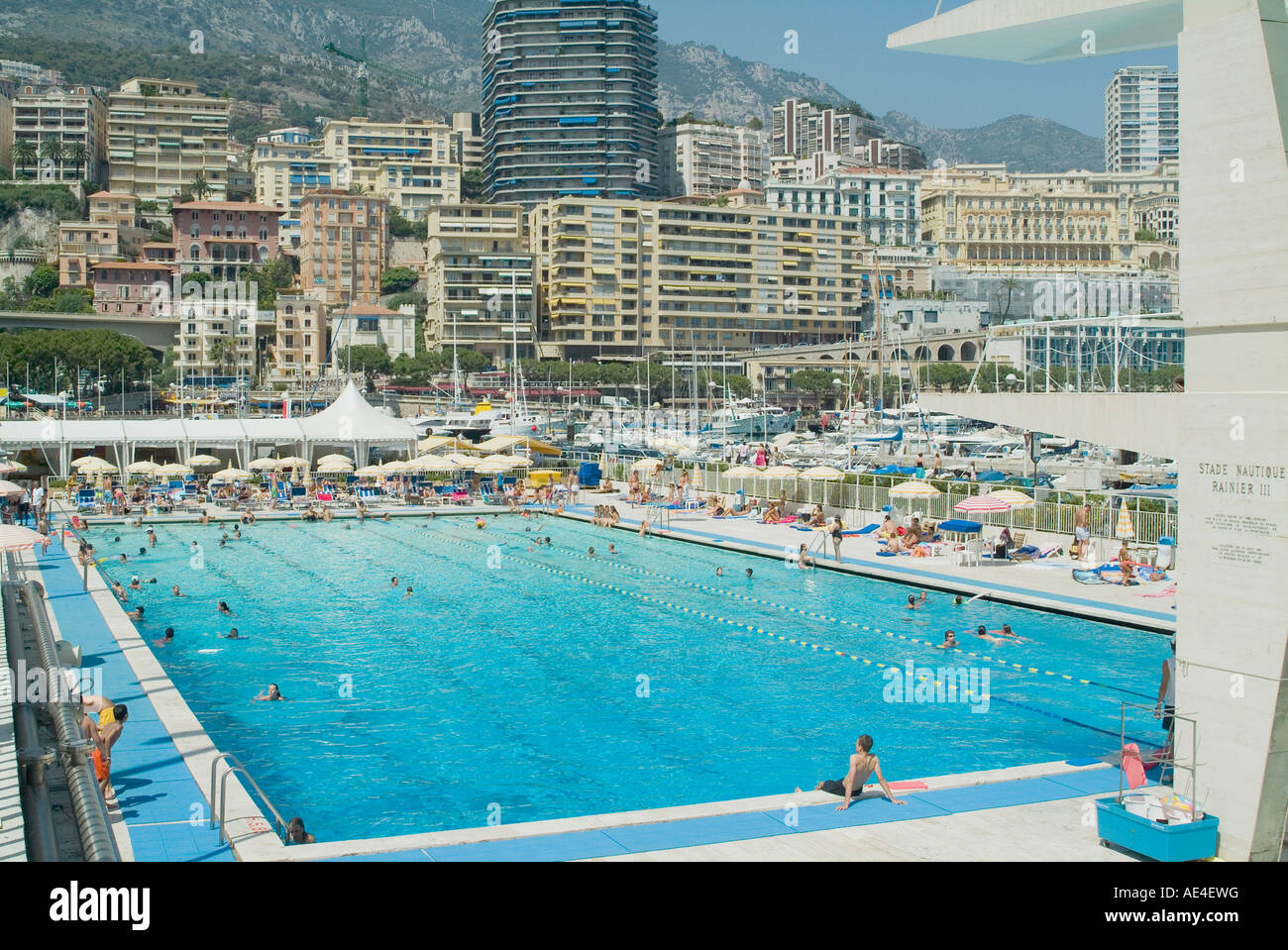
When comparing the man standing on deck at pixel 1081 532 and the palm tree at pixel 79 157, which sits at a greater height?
the palm tree at pixel 79 157

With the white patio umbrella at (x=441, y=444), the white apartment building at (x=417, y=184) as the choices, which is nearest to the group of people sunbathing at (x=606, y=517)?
the white patio umbrella at (x=441, y=444)

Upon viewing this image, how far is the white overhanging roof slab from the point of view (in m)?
9.48

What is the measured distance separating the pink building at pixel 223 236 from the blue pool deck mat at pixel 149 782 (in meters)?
105

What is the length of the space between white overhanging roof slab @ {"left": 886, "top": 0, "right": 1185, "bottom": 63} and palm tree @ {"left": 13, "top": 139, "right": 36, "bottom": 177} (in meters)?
145

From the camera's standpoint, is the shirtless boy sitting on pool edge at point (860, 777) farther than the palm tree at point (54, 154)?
No

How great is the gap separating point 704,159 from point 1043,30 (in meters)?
173

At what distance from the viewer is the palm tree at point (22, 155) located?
439 ft

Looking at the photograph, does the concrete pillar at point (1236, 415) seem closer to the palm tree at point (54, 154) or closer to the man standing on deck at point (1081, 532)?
the man standing on deck at point (1081, 532)

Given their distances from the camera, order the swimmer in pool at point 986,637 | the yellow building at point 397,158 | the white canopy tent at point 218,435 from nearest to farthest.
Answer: the swimmer in pool at point 986,637 < the white canopy tent at point 218,435 < the yellow building at point 397,158

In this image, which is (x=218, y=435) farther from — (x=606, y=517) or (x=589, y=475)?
(x=606, y=517)

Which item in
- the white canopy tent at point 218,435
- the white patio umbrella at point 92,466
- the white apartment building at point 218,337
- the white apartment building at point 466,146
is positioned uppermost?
the white apartment building at point 466,146

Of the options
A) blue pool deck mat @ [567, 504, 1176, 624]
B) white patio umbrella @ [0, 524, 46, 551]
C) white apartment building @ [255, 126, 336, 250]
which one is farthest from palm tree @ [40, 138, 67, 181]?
white patio umbrella @ [0, 524, 46, 551]

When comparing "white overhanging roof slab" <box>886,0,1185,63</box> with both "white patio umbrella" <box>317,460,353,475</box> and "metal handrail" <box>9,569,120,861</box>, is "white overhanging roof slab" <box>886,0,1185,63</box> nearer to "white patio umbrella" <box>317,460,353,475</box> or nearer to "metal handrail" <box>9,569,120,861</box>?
"metal handrail" <box>9,569,120,861</box>
